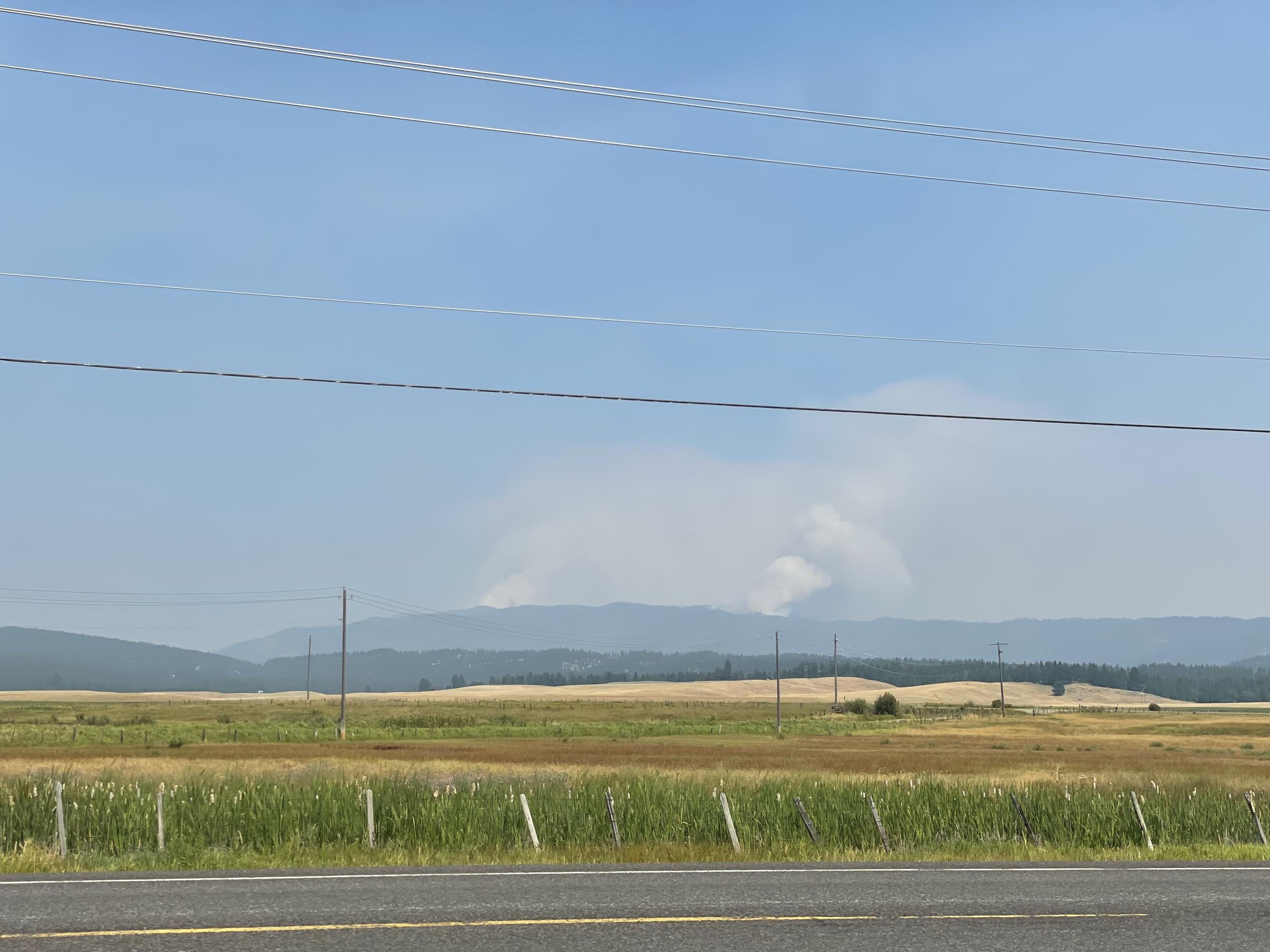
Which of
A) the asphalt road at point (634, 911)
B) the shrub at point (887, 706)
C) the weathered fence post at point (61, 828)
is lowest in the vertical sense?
the shrub at point (887, 706)

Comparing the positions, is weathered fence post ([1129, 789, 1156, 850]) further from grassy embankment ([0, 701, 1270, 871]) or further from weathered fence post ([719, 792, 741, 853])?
weathered fence post ([719, 792, 741, 853])

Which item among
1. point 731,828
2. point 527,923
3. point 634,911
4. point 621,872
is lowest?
point 731,828

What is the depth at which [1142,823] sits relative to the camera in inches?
1150

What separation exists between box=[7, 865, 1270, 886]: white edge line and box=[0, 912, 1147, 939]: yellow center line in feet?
15.5

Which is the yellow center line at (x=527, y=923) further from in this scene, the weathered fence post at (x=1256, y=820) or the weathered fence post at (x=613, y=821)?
the weathered fence post at (x=1256, y=820)

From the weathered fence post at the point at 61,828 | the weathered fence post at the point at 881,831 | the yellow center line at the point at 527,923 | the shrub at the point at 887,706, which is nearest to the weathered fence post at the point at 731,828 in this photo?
the weathered fence post at the point at 881,831

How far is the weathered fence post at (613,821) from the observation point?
87.1 ft

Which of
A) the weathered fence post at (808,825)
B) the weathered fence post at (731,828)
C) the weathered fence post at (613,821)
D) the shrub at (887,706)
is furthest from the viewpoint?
the shrub at (887,706)

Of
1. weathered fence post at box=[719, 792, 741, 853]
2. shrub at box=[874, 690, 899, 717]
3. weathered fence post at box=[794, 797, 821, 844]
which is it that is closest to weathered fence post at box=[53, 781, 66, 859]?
weathered fence post at box=[719, 792, 741, 853]

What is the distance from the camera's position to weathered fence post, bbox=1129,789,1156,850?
2855 cm

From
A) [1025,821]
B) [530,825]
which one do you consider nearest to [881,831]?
[1025,821]

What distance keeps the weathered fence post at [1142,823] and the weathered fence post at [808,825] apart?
807 cm

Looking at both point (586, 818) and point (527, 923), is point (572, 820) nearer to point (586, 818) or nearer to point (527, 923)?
point (586, 818)

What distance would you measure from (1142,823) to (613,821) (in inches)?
538
